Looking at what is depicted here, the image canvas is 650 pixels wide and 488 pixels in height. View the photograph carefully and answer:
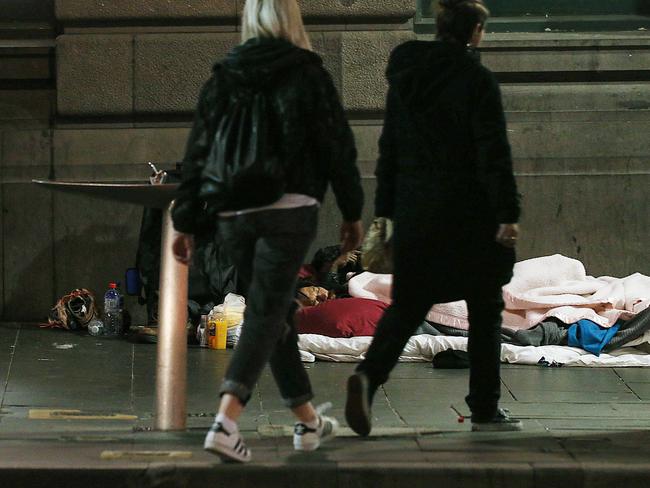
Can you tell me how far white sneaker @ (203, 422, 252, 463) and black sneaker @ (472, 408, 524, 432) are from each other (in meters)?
1.23

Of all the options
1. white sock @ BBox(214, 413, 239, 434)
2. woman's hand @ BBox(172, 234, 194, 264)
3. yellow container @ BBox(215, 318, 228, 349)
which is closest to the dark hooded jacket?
woman's hand @ BBox(172, 234, 194, 264)

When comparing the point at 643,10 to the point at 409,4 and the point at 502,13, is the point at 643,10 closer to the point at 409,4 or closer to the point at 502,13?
the point at 502,13

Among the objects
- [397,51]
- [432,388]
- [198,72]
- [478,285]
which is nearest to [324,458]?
[478,285]

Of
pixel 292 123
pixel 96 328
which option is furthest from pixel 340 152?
pixel 96 328

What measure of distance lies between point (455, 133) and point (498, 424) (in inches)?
49.9

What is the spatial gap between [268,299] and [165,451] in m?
0.73

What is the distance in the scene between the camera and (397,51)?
551cm

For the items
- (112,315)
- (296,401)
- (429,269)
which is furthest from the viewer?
(112,315)

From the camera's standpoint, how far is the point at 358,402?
5344 mm

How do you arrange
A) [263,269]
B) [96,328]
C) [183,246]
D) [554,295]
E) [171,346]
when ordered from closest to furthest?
1. [263,269]
2. [183,246]
3. [171,346]
4. [554,295]
5. [96,328]

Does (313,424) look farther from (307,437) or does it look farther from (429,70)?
(429,70)

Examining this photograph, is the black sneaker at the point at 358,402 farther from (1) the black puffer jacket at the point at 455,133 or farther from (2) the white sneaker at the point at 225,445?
(1) the black puffer jacket at the point at 455,133

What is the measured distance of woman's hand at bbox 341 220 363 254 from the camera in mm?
5070

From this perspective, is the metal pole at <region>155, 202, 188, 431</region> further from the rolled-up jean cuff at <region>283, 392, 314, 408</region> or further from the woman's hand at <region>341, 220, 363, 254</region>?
the woman's hand at <region>341, 220, 363, 254</region>
